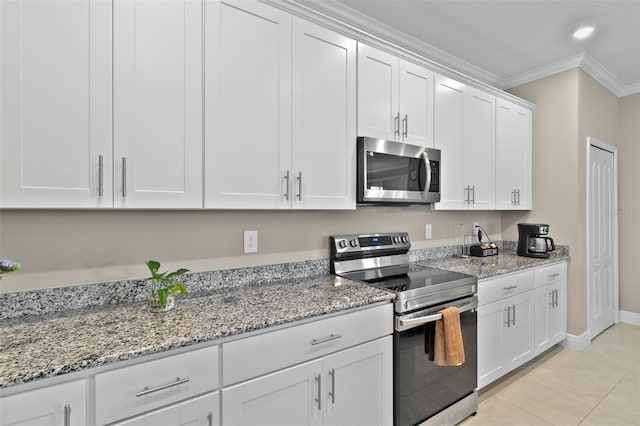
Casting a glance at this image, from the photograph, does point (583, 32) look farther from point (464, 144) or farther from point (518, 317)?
point (518, 317)

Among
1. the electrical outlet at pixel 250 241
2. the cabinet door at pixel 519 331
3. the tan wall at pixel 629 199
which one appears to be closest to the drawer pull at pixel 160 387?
the electrical outlet at pixel 250 241

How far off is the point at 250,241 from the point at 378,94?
4.07 feet

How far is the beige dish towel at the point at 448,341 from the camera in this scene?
5.85 feet

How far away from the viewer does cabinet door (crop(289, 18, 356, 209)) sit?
5.82ft

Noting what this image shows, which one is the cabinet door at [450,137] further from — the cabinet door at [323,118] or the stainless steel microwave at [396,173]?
the cabinet door at [323,118]

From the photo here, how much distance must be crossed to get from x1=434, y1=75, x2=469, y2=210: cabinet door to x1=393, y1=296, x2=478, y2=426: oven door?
2.91ft

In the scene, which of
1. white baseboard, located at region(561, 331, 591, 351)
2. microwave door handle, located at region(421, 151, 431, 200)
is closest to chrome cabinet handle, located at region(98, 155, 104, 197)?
microwave door handle, located at region(421, 151, 431, 200)

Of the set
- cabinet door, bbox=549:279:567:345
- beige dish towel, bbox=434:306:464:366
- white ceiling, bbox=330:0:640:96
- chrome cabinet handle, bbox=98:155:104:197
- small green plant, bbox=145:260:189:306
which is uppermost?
white ceiling, bbox=330:0:640:96

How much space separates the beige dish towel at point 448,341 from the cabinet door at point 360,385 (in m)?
0.31

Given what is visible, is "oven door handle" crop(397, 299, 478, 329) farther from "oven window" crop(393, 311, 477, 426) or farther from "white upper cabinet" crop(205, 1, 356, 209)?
"white upper cabinet" crop(205, 1, 356, 209)

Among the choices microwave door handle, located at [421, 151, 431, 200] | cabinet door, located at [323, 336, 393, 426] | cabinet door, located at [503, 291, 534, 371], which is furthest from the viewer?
cabinet door, located at [503, 291, 534, 371]

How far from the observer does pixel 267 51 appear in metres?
1.66

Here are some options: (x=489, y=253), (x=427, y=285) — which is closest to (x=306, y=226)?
(x=427, y=285)

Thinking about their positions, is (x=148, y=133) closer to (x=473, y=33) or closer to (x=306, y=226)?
(x=306, y=226)
